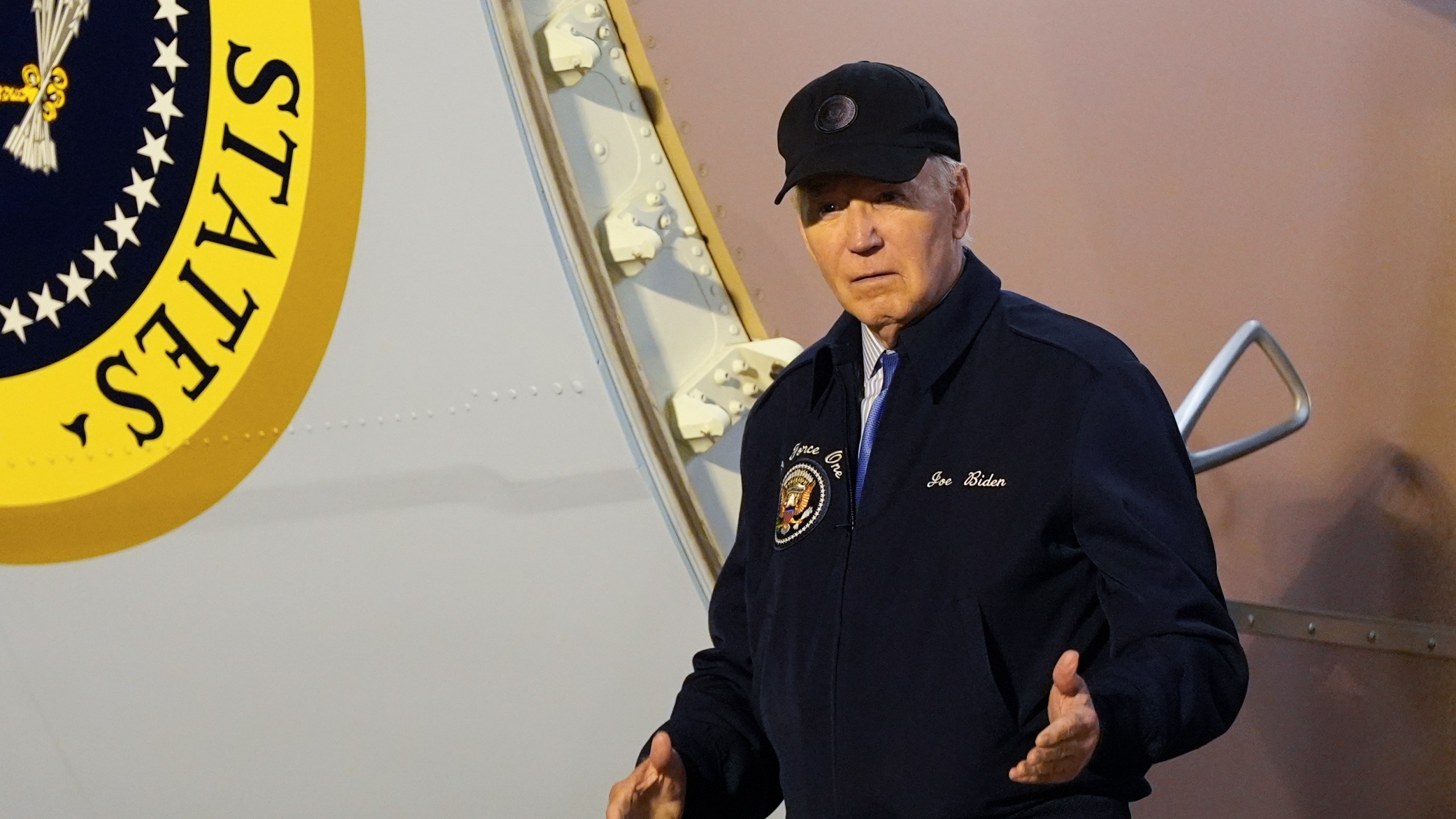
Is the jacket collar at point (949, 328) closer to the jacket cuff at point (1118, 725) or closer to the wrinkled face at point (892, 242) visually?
the wrinkled face at point (892, 242)

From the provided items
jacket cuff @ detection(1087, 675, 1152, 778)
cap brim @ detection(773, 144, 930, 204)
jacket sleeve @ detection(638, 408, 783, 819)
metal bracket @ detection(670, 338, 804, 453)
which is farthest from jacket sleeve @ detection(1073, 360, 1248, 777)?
metal bracket @ detection(670, 338, 804, 453)

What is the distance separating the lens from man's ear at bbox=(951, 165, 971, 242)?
1.34 metres

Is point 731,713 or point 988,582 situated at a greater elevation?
point 988,582

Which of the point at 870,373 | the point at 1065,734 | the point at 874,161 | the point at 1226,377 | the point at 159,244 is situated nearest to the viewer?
the point at 1065,734

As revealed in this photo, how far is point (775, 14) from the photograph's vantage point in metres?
2.06

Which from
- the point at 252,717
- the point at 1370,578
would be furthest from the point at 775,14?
the point at 252,717

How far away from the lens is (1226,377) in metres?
1.89

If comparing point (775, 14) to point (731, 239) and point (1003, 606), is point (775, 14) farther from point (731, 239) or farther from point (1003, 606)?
point (1003, 606)

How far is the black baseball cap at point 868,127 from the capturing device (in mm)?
1269

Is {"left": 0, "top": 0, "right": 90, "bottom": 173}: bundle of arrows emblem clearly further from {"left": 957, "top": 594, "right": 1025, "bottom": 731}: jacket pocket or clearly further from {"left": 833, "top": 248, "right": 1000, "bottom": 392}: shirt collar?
{"left": 957, "top": 594, "right": 1025, "bottom": 731}: jacket pocket

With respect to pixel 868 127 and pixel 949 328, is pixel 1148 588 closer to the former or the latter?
pixel 949 328

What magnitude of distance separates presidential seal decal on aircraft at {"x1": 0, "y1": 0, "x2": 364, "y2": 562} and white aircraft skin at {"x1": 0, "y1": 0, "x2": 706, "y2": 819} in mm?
60

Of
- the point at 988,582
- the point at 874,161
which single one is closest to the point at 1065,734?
the point at 988,582

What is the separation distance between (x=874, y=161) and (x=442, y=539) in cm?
94
